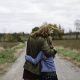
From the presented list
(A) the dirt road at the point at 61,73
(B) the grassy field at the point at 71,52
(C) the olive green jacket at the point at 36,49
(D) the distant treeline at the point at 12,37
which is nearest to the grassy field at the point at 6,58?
(A) the dirt road at the point at 61,73

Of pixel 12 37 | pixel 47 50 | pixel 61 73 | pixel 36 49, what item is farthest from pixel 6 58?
pixel 12 37

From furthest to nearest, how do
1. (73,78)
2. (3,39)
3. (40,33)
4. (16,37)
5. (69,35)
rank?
(16,37)
(3,39)
(69,35)
(73,78)
(40,33)

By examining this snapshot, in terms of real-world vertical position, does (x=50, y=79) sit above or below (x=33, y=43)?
below

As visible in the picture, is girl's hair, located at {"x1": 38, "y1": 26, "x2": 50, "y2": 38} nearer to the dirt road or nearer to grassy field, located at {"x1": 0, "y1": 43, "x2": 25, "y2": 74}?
the dirt road

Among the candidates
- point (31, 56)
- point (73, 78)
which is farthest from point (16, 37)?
point (31, 56)

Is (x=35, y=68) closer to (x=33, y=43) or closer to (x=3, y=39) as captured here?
(x=33, y=43)

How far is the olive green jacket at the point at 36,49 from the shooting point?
307 inches

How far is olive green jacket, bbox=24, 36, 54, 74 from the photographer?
7809 millimetres

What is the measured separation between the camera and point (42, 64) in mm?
7891

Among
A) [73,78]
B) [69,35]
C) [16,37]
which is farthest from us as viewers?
[16,37]

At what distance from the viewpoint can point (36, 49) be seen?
25.9 ft

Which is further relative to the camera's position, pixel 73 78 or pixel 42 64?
pixel 73 78

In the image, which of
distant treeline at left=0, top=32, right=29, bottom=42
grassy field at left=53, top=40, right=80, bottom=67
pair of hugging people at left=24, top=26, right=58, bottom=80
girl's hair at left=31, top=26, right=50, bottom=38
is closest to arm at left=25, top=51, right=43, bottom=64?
pair of hugging people at left=24, top=26, right=58, bottom=80

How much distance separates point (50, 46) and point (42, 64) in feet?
1.28
